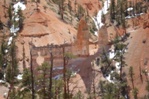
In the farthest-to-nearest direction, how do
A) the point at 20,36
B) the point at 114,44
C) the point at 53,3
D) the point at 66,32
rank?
the point at 53,3, the point at 66,32, the point at 20,36, the point at 114,44

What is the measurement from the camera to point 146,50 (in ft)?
299

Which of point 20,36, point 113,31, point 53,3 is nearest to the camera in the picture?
point 20,36

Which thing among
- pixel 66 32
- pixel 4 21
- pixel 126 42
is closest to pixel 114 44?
pixel 126 42

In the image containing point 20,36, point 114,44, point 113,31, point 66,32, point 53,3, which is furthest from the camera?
point 53,3

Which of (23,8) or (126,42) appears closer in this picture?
(126,42)

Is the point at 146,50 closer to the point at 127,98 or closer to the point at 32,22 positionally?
the point at 127,98

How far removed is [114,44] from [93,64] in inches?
342

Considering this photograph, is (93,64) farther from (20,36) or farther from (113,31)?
(113,31)

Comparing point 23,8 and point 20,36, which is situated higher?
point 23,8

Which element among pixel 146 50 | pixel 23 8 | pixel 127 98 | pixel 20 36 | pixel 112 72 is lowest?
pixel 127 98

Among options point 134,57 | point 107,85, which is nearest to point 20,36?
point 134,57

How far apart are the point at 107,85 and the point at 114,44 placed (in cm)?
2376

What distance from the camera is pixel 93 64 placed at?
90625 millimetres

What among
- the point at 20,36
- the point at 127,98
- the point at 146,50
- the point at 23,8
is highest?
the point at 23,8
